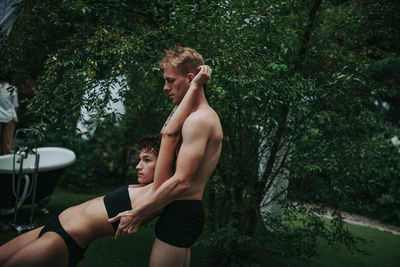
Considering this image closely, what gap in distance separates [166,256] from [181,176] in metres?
0.41

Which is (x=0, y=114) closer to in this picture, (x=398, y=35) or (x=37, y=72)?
(x=37, y=72)

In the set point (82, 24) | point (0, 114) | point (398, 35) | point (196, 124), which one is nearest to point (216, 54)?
point (82, 24)

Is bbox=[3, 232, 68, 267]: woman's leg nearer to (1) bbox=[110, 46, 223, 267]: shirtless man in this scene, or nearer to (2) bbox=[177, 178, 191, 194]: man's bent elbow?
(1) bbox=[110, 46, 223, 267]: shirtless man

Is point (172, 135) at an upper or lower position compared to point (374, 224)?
upper

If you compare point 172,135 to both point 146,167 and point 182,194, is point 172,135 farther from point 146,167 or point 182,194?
point 146,167

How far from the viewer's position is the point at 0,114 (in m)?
5.84

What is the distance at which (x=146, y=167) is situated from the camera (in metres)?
2.25

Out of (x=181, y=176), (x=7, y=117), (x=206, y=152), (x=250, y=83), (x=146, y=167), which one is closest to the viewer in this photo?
(x=181, y=176)

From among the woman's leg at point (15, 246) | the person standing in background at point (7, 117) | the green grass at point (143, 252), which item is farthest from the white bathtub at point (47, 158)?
the woman's leg at point (15, 246)

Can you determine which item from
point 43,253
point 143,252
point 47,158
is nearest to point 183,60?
point 43,253

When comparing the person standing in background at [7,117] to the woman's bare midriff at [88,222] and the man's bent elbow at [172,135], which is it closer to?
the woman's bare midriff at [88,222]

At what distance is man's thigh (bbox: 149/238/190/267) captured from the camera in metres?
1.78

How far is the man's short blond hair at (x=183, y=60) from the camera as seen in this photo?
6.42 feet

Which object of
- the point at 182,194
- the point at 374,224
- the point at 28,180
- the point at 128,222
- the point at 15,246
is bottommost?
the point at 374,224
